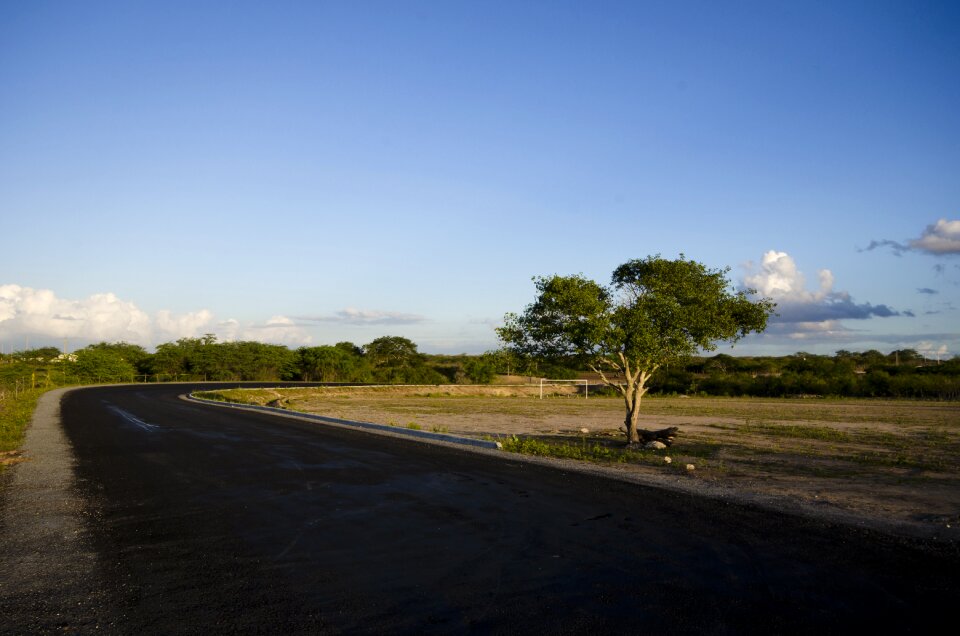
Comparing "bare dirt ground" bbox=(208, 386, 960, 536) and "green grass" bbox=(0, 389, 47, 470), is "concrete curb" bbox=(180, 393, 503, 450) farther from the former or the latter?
"green grass" bbox=(0, 389, 47, 470)

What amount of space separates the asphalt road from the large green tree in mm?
7217

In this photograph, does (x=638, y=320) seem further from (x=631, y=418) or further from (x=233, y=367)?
(x=233, y=367)

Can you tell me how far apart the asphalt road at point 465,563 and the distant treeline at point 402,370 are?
52.8 m

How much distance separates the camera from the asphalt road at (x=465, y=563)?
17.3 feet

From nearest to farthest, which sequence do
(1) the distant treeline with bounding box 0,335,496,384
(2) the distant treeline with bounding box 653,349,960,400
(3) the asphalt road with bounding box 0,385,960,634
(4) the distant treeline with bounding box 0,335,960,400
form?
(3) the asphalt road with bounding box 0,385,960,634, (2) the distant treeline with bounding box 653,349,960,400, (4) the distant treeline with bounding box 0,335,960,400, (1) the distant treeline with bounding box 0,335,496,384

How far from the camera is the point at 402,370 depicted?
90750mm

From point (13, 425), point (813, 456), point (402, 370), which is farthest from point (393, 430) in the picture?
point (402, 370)

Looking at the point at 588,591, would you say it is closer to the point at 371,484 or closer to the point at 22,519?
the point at 371,484

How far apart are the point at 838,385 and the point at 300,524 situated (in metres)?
69.6

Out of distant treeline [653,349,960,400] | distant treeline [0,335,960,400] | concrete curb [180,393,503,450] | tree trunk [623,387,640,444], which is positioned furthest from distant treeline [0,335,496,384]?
tree trunk [623,387,640,444]

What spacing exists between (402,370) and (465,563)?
84.9m

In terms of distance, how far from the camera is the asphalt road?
5277 millimetres

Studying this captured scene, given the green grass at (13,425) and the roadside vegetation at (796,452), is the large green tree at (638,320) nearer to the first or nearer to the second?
the roadside vegetation at (796,452)

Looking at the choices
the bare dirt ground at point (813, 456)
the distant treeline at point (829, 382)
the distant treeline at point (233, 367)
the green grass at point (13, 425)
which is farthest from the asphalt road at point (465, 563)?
the distant treeline at point (233, 367)
